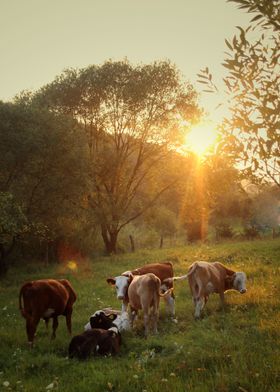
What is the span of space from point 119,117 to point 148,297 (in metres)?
30.0

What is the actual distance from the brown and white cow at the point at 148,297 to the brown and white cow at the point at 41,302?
2.41m

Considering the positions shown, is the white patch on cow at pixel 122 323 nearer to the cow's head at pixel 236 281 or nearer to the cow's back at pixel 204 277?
the cow's back at pixel 204 277

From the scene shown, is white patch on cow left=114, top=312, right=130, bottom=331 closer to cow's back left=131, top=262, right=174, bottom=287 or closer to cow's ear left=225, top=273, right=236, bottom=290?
cow's back left=131, top=262, right=174, bottom=287

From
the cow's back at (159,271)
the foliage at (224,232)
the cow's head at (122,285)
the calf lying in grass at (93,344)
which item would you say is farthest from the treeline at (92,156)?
the calf lying in grass at (93,344)

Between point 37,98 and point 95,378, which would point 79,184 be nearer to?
point 37,98

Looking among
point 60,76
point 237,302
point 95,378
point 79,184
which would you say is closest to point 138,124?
point 60,76

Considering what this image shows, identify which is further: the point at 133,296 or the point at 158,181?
the point at 158,181

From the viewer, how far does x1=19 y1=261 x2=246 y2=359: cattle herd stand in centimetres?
1154

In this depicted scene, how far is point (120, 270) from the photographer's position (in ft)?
94.9

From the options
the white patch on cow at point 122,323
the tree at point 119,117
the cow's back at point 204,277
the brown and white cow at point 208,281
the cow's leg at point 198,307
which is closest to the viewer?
the white patch on cow at point 122,323

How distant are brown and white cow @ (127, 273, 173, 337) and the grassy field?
50 centimetres

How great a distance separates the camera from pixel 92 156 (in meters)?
40.6

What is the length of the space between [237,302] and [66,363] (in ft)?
23.4

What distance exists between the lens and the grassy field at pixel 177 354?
28.6ft
